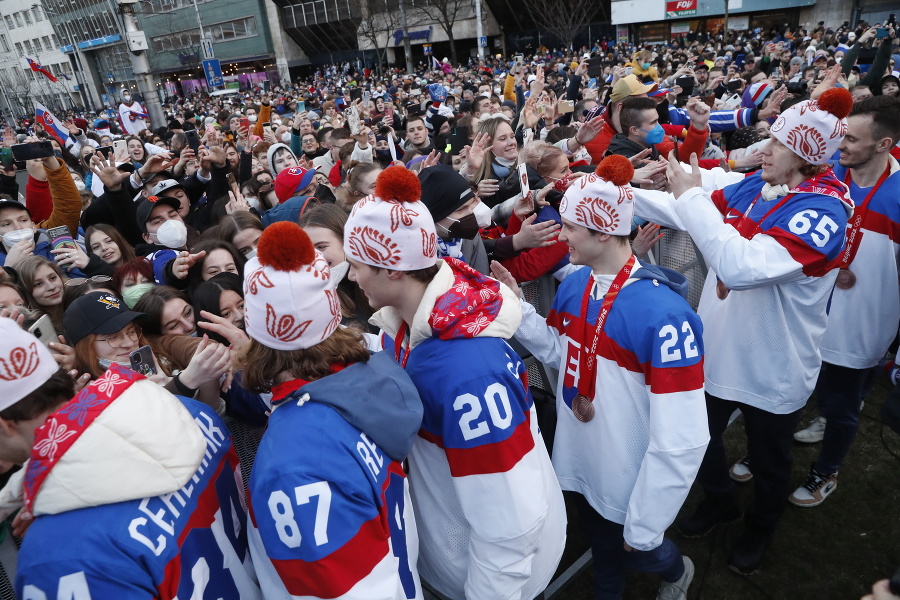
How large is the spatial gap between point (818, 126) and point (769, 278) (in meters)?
0.77

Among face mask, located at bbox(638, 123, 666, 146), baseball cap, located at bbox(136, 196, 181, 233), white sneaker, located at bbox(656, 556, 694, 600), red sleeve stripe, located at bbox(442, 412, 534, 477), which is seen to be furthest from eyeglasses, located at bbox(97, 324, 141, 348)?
face mask, located at bbox(638, 123, 666, 146)

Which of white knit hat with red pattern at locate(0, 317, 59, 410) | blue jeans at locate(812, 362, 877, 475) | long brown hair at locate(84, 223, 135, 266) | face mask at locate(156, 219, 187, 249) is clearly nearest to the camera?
white knit hat with red pattern at locate(0, 317, 59, 410)

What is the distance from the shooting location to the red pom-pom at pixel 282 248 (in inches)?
64.8

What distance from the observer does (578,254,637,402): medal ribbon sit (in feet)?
7.55

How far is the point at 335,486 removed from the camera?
1.46 m

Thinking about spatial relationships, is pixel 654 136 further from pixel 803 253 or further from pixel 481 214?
pixel 803 253

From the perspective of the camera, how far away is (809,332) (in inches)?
106

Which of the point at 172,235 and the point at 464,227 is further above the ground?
the point at 464,227

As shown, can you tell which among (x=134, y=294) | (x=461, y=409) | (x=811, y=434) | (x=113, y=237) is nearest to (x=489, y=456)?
(x=461, y=409)

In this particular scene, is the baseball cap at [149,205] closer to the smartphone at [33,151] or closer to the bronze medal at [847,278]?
the smartphone at [33,151]

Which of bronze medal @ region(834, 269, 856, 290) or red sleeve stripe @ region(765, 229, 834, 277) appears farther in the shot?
bronze medal @ region(834, 269, 856, 290)

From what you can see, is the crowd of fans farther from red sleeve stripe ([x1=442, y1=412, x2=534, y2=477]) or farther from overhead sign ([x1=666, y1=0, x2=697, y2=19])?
overhead sign ([x1=666, y1=0, x2=697, y2=19])

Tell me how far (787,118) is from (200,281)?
3.58 m

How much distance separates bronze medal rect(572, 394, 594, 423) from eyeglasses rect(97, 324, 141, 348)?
2274mm
